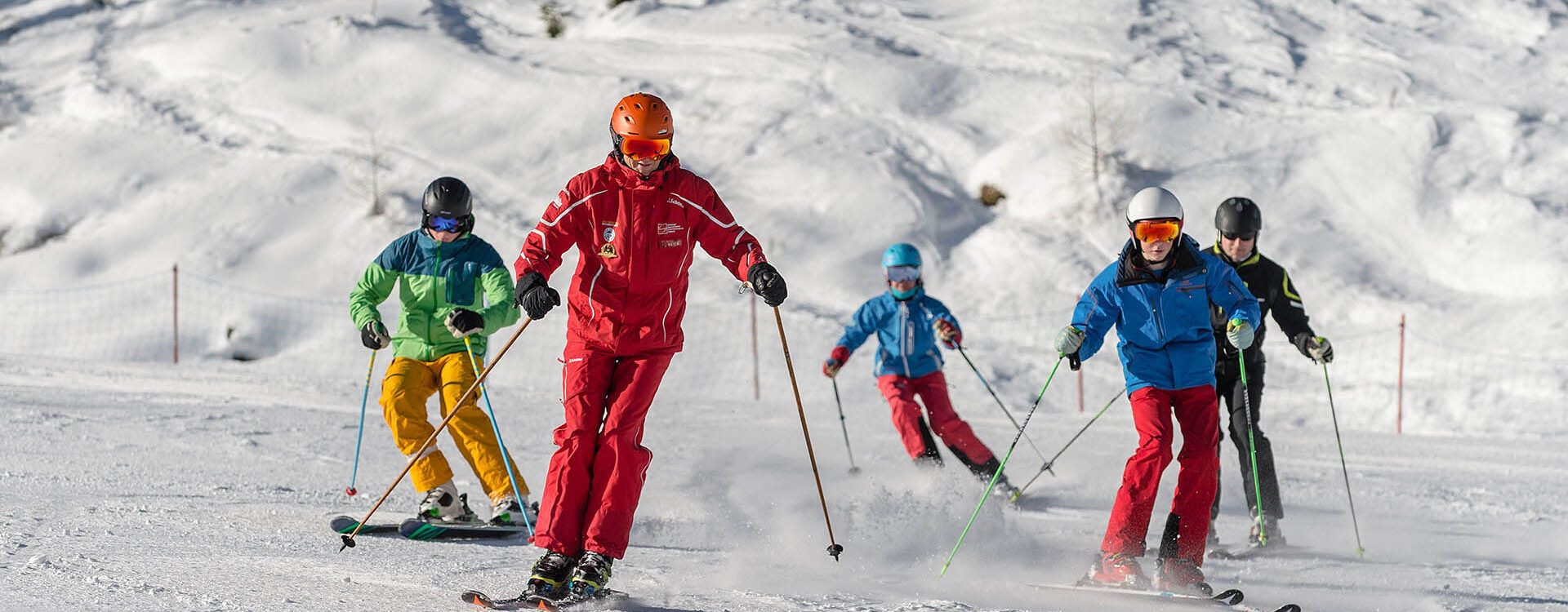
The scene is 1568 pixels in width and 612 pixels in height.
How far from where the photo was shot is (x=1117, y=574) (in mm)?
4684

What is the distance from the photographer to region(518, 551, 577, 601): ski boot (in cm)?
385

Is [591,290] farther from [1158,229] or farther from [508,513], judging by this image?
[1158,229]

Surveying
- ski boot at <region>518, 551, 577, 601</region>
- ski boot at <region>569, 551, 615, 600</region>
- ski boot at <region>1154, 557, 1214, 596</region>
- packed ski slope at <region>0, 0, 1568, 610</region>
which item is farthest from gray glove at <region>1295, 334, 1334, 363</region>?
ski boot at <region>518, 551, 577, 601</region>

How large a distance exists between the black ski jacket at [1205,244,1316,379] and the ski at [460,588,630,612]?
3369 millimetres

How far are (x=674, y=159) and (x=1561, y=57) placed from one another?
83.5 feet

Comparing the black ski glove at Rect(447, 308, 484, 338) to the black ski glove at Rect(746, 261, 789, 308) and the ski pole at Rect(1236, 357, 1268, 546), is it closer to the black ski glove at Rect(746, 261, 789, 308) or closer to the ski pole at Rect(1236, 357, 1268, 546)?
the black ski glove at Rect(746, 261, 789, 308)

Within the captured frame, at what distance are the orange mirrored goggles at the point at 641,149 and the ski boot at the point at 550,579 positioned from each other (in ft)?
4.40

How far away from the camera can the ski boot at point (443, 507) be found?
215 inches

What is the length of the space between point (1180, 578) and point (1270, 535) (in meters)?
1.69

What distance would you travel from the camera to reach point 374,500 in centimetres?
610

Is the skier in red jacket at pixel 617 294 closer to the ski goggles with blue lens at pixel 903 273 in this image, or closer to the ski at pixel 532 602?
the ski at pixel 532 602

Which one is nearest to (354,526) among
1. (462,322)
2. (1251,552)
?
(462,322)

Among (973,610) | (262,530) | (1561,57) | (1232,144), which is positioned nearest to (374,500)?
(262,530)

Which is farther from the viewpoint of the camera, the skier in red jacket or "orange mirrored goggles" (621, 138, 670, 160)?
"orange mirrored goggles" (621, 138, 670, 160)
